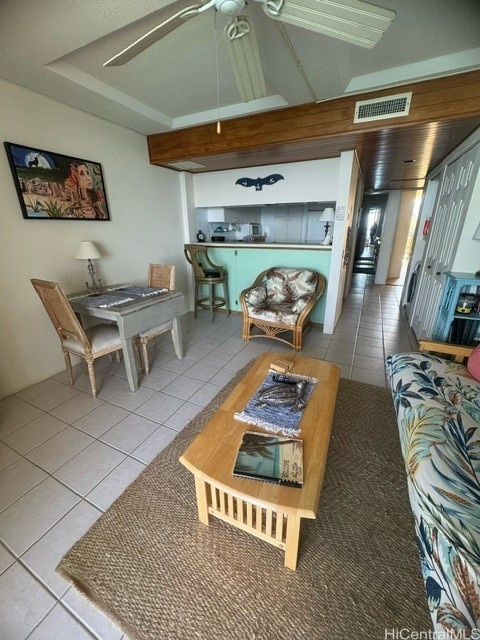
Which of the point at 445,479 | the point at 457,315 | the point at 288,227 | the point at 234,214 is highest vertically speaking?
the point at 234,214

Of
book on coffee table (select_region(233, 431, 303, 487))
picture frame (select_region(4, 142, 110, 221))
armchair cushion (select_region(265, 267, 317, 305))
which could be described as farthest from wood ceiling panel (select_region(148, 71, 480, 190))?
book on coffee table (select_region(233, 431, 303, 487))

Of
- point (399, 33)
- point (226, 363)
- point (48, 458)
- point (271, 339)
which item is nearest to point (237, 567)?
point (48, 458)

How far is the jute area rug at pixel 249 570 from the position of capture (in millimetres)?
935

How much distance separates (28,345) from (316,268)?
328cm

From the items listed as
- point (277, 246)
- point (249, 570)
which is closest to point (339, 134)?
point (277, 246)

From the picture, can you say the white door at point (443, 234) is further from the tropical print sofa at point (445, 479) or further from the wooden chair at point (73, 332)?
the wooden chair at point (73, 332)

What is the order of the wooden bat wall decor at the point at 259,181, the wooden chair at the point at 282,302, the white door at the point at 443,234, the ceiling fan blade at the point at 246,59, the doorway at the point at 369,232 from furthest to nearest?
the doorway at the point at 369,232, the wooden bat wall decor at the point at 259,181, the wooden chair at the point at 282,302, the white door at the point at 443,234, the ceiling fan blade at the point at 246,59

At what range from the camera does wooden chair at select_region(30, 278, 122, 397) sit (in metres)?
1.91

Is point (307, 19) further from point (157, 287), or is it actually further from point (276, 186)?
point (276, 186)

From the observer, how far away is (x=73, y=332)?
208 cm

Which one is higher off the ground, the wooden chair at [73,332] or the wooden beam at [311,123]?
the wooden beam at [311,123]

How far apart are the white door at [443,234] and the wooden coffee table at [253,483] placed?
79.9 inches

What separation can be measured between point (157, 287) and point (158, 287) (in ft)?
0.04

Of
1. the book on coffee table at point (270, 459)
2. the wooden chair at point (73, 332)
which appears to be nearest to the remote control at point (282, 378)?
the book on coffee table at point (270, 459)
